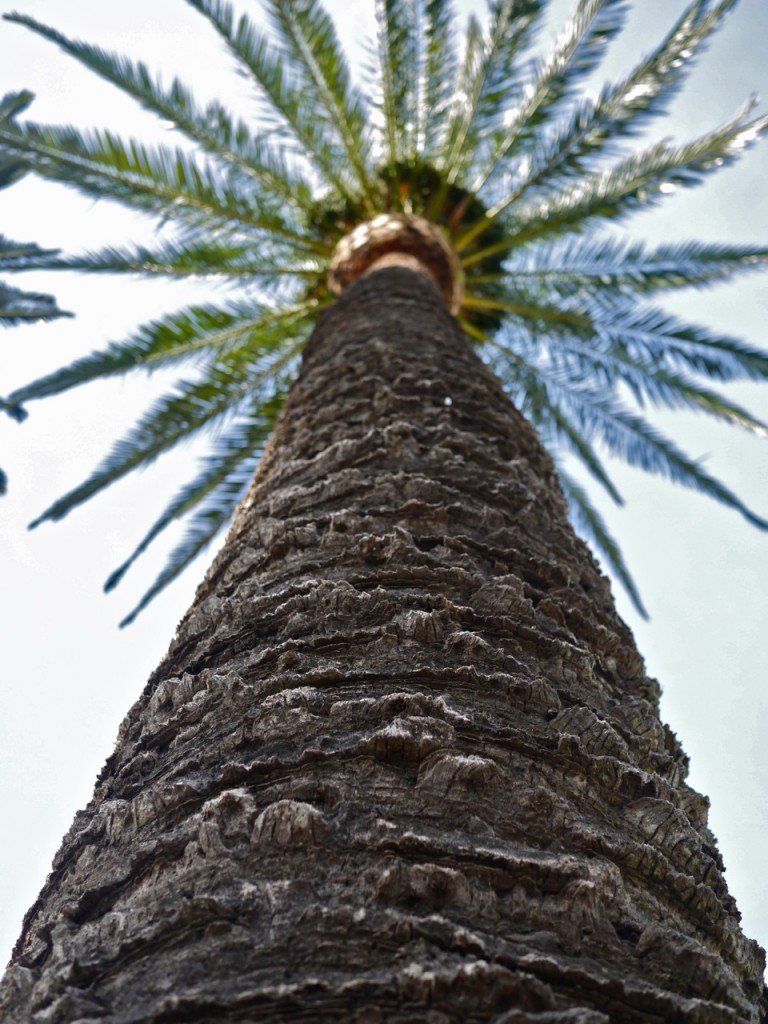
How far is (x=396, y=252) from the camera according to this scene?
23.8 ft

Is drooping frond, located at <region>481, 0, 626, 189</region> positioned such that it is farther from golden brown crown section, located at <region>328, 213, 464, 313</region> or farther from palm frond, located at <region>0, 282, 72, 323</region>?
palm frond, located at <region>0, 282, 72, 323</region>

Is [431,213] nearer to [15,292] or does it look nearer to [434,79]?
[434,79]

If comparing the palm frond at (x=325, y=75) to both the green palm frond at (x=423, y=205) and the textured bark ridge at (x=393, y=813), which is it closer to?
the green palm frond at (x=423, y=205)

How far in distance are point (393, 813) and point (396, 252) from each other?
6.10 m

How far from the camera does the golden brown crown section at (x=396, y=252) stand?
7168 millimetres

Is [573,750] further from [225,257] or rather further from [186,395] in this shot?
[225,257]

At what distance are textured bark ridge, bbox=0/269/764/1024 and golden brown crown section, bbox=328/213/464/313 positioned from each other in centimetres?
442

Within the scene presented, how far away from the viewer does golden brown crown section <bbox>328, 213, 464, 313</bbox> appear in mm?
7168

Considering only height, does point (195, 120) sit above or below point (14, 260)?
above

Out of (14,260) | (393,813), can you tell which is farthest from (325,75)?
(393,813)

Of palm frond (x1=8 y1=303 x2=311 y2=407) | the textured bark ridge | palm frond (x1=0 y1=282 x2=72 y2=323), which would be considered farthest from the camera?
palm frond (x1=8 y1=303 x2=311 y2=407)

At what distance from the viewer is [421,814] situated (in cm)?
168

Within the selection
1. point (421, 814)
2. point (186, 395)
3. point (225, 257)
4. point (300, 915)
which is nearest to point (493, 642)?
point (421, 814)

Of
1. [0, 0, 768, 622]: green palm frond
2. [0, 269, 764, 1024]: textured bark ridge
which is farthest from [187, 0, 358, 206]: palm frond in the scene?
[0, 269, 764, 1024]: textured bark ridge
